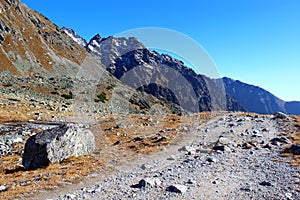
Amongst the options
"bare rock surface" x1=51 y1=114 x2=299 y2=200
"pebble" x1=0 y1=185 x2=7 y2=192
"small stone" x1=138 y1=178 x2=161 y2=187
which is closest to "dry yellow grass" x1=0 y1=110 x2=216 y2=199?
"pebble" x1=0 y1=185 x2=7 y2=192

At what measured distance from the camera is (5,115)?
37.6 m

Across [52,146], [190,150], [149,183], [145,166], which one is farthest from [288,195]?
[52,146]

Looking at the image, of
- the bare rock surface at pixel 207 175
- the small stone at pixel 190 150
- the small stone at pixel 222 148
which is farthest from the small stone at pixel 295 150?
the small stone at pixel 190 150

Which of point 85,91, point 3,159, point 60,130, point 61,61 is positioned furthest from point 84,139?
point 61,61

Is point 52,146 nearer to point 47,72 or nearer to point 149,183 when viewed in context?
point 149,183

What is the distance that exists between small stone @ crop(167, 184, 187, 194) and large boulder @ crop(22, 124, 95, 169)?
9.30 meters

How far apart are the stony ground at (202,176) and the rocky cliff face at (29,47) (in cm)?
9333

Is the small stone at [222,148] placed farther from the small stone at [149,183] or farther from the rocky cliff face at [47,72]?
the rocky cliff face at [47,72]

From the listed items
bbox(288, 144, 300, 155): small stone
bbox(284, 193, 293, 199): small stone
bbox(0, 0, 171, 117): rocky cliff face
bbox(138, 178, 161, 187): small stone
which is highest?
bbox(0, 0, 171, 117): rocky cliff face

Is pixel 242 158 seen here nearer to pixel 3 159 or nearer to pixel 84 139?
pixel 84 139

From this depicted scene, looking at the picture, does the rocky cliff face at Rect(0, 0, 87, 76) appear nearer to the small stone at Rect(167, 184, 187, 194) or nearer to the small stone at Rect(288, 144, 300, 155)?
the small stone at Rect(288, 144, 300, 155)

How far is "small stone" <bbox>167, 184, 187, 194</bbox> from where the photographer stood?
1196 centimetres

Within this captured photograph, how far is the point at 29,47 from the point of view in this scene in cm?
11906

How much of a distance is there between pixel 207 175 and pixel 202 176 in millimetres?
376
